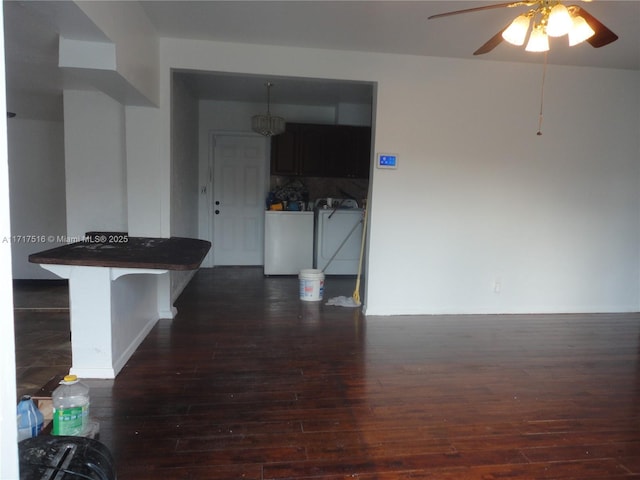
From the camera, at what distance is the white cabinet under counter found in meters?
5.54

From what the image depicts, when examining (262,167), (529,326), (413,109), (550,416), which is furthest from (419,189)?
(262,167)

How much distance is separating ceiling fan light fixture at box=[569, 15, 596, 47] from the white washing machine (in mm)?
3510

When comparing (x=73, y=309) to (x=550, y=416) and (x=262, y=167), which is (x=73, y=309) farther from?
(x=262, y=167)

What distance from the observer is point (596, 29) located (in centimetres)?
203

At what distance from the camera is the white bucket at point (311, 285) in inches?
170

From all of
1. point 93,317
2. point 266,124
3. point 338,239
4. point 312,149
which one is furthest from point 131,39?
point 338,239

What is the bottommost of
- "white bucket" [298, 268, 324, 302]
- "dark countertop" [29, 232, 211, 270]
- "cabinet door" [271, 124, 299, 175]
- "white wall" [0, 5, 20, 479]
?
"white bucket" [298, 268, 324, 302]

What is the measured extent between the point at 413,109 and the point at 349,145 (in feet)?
6.99

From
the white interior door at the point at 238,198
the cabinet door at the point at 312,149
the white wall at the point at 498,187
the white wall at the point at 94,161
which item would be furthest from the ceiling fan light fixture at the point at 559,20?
the white interior door at the point at 238,198

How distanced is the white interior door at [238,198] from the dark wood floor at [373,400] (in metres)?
2.48

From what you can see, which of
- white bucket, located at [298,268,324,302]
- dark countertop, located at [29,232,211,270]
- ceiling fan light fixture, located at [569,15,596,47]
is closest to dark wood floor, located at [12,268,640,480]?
white bucket, located at [298,268,324,302]

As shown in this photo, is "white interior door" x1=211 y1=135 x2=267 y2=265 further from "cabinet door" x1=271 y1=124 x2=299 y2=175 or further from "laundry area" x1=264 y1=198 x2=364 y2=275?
"laundry area" x1=264 y1=198 x2=364 y2=275

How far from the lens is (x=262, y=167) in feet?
20.0

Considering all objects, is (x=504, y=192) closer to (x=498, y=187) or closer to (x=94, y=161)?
(x=498, y=187)
